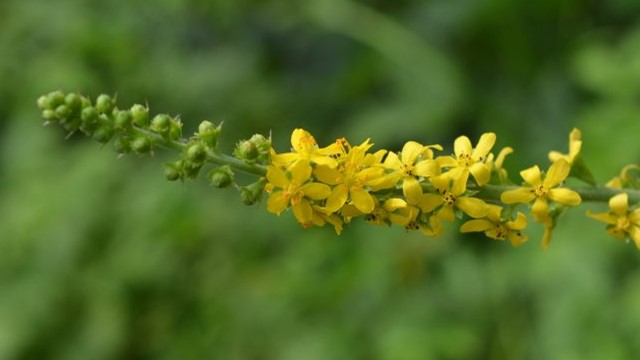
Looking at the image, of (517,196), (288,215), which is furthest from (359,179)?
(288,215)

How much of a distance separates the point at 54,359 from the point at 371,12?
2849mm

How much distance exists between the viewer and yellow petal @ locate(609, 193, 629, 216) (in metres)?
1.76

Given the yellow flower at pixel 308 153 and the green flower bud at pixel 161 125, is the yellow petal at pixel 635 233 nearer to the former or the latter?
the yellow flower at pixel 308 153

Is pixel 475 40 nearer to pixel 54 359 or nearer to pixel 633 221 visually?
pixel 54 359

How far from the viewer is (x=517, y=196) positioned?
178cm

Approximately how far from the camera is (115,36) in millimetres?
6020

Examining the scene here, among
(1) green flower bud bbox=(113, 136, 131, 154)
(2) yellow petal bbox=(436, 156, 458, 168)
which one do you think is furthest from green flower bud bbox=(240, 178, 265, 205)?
(2) yellow petal bbox=(436, 156, 458, 168)

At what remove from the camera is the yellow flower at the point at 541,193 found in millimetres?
1778

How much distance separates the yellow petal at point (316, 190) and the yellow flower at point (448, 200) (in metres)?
0.17

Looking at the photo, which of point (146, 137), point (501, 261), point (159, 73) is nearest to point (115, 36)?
point (159, 73)

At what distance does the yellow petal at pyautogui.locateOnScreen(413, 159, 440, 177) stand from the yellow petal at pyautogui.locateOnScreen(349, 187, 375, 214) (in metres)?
0.12

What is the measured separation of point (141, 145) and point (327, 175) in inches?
13.6

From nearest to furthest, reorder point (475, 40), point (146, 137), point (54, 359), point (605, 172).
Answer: point (146, 137) < point (605, 172) < point (54, 359) < point (475, 40)

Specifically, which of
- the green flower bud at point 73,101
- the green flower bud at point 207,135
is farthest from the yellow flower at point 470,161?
the green flower bud at point 73,101
